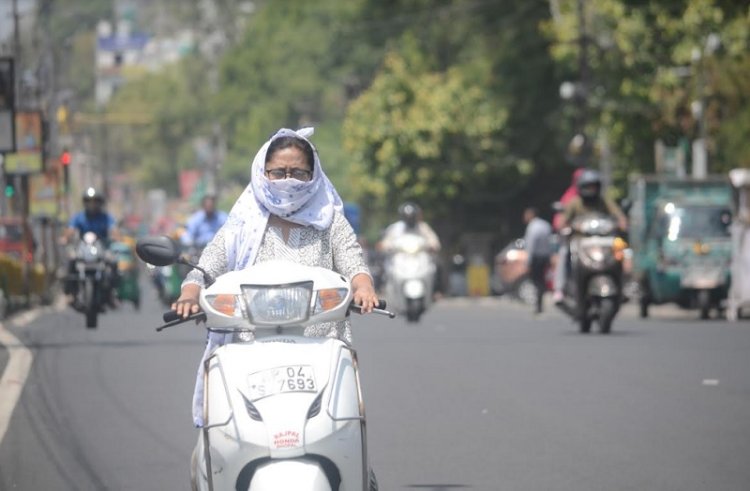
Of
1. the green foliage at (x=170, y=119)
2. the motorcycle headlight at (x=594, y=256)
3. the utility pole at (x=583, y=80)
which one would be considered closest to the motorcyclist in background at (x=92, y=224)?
the motorcycle headlight at (x=594, y=256)

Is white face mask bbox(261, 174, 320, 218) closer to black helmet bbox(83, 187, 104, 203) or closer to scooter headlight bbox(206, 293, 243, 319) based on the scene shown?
scooter headlight bbox(206, 293, 243, 319)

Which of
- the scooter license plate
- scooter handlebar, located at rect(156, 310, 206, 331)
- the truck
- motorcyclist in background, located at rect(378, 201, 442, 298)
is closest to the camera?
the scooter license plate

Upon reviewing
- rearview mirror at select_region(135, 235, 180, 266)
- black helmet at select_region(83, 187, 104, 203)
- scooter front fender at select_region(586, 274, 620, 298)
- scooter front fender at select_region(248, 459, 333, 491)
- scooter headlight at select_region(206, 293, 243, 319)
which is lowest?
scooter front fender at select_region(586, 274, 620, 298)

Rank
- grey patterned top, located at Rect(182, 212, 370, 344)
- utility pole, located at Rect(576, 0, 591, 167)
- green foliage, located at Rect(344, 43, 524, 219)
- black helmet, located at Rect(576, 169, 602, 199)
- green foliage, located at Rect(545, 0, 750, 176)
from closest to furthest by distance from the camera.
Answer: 1. grey patterned top, located at Rect(182, 212, 370, 344)
2. black helmet, located at Rect(576, 169, 602, 199)
3. green foliage, located at Rect(545, 0, 750, 176)
4. utility pole, located at Rect(576, 0, 591, 167)
5. green foliage, located at Rect(344, 43, 524, 219)

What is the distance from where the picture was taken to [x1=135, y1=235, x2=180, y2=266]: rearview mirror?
7137 mm

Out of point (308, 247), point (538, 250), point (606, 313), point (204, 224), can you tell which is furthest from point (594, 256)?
point (308, 247)

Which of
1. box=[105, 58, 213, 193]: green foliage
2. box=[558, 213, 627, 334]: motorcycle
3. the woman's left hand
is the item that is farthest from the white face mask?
box=[105, 58, 213, 193]: green foliage

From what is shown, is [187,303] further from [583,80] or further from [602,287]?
[583,80]

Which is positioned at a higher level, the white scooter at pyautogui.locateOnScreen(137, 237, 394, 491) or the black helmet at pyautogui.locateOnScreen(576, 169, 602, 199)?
the black helmet at pyautogui.locateOnScreen(576, 169, 602, 199)

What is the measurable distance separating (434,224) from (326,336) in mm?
54877

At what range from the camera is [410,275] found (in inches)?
1086

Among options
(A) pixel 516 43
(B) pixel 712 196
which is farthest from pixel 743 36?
(A) pixel 516 43

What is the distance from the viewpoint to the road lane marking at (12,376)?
42.9ft

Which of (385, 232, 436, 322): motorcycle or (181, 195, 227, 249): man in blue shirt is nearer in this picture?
(385, 232, 436, 322): motorcycle
